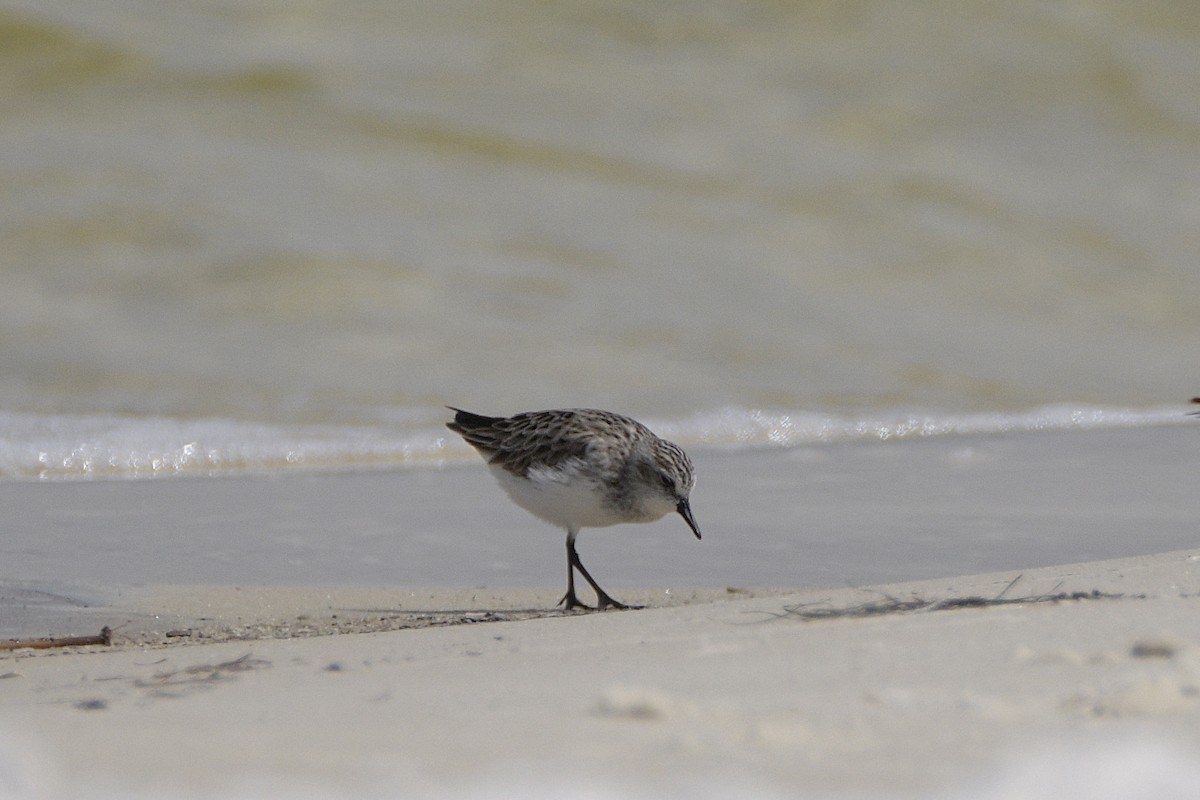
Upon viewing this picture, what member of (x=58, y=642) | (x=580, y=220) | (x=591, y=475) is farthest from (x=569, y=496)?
(x=580, y=220)

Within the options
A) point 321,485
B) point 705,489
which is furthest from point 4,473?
point 705,489

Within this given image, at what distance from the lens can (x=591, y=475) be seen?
18.2 ft

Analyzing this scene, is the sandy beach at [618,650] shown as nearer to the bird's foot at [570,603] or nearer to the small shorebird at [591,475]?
the bird's foot at [570,603]

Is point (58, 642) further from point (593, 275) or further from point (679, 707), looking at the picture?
point (593, 275)

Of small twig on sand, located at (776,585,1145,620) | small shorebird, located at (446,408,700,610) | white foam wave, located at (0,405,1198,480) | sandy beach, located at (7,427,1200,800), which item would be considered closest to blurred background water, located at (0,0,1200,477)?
white foam wave, located at (0,405,1198,480)

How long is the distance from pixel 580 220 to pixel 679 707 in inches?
394

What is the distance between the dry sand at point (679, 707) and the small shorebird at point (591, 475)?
5.76 feet

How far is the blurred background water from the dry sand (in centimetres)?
512

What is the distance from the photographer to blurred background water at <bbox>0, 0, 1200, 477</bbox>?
31.3 ft

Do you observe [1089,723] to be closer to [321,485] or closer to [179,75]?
[321,485]

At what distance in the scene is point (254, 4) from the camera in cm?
1473

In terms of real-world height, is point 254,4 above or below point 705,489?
above

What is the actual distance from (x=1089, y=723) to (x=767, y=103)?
491 inches

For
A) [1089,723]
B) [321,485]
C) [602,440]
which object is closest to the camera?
[1089,723]
